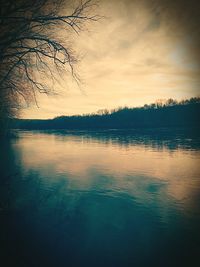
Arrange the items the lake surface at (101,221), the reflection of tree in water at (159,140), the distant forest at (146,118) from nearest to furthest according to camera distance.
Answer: the lake surface at (101,221)
the reflection of tree in water at (159,140)
the distant forest at (146,118)

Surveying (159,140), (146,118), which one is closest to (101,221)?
(159,140)

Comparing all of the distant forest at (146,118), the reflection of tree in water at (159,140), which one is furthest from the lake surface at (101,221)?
the distant forest at (146,118)

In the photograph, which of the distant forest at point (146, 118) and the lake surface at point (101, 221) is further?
the distant forest at point (146, 118)

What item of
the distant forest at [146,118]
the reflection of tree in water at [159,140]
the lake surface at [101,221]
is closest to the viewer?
the lake surface at [101,221]

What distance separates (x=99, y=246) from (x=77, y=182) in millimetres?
7308

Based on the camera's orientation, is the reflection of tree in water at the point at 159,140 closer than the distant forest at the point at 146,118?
Yes

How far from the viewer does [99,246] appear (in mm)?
6262

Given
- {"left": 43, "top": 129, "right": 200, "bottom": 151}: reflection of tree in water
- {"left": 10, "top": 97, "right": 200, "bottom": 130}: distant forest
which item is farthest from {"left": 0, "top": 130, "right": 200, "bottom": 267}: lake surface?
{"left": 10, "top": 97, "right": 200, "bottom": 130}: distant forest

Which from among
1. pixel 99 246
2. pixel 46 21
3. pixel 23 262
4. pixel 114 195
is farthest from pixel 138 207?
pixel 46 21

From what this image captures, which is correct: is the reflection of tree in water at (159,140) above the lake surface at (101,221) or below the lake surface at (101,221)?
above

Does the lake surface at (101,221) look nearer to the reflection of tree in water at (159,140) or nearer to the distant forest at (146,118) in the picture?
the reflection of tree in water at (159,140)

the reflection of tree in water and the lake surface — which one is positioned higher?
the reflection of tree in water

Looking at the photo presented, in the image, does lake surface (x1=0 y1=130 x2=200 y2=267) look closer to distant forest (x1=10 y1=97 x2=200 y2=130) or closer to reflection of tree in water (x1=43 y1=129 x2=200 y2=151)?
reflection of tree in water (x1=43 y1=129 x2=200 y2=151)

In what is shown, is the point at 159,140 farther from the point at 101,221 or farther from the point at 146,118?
the point at 146,118
